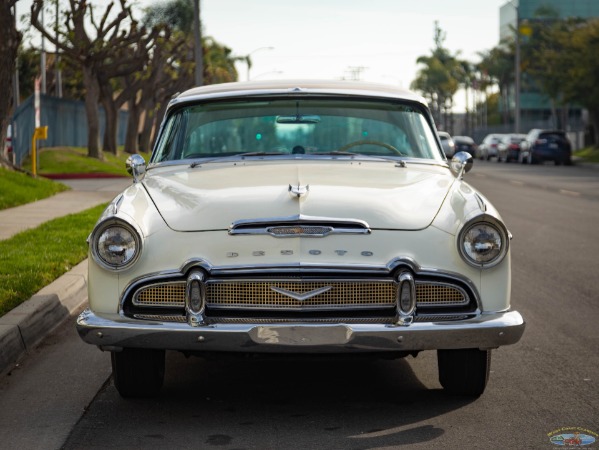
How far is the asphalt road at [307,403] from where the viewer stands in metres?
5.29

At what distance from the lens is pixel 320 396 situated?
6133 mm

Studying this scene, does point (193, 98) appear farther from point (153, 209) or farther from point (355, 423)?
point (355, 423)

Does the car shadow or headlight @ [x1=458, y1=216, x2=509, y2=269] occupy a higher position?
headlight @ [x1=458, y1=216, x2=509, y2=269]

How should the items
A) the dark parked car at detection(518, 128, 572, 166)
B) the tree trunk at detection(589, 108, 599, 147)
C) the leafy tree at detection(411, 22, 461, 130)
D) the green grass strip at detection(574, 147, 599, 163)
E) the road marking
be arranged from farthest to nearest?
the leafy tree at detection(411, 22, 461, 130), the tree trunk at detection(589, 108, 599, 147), the green grass strip at detection(574, 147, 599, 163), the dark parked car at detection(518, 128, 572, 166), the road marking

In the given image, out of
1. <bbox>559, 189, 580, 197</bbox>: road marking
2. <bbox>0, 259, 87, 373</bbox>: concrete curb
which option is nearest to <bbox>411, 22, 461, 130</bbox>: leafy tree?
<bbox>559, 189, 580, 197</bbox>: road marking

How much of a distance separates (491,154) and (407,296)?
2295 inches

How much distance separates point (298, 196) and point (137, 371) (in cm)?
121

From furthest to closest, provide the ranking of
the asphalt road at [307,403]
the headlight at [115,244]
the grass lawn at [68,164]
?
the grass lawn at [68,164], the headlight at [115,244], the asphalt road at [307,403]

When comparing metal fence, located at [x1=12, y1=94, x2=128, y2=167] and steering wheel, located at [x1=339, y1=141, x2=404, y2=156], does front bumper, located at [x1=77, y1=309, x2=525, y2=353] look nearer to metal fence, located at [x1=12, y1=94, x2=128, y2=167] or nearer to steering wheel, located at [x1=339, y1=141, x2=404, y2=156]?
steering wheel, located at [x1=339, y1=141, x2=404, y2=156]

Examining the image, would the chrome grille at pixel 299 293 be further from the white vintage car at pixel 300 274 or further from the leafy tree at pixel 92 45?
the leafy tree at pixel 92 45

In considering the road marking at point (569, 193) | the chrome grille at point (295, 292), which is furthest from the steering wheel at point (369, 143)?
the road marking at point (569, 193)

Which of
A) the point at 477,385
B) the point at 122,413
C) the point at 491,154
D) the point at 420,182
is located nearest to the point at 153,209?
the point at 122,413

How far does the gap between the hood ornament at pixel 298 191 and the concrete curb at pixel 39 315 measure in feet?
7.16

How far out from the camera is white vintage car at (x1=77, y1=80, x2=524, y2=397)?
5.39m
